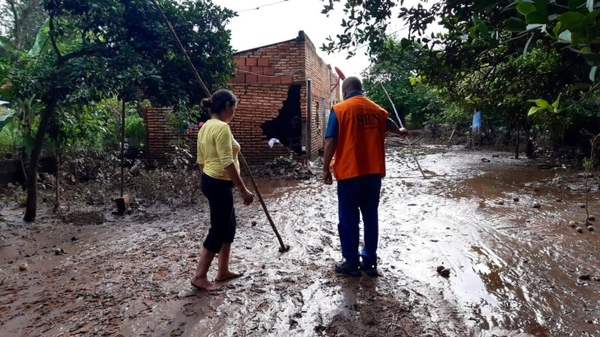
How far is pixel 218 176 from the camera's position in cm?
332

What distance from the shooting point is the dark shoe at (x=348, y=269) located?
370 centimetres

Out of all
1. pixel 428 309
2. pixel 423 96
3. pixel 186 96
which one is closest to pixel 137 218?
pixel 186 96

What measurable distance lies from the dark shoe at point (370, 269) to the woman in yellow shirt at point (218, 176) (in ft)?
4.29

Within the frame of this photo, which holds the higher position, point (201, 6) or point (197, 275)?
point (201, 6)

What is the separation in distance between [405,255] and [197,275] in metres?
2.23

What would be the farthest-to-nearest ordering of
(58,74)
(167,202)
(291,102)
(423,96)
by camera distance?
(423,96) < (291,102) < (167,202) < (58,74)

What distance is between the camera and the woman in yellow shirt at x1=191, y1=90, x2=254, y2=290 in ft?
10.6

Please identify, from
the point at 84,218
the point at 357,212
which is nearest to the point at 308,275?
the point at 357,212

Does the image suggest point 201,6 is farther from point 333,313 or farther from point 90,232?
point 333,313

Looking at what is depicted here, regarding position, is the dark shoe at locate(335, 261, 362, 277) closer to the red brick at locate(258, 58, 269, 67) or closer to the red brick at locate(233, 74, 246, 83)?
the red brick at locate(233, 74, 246, 83)

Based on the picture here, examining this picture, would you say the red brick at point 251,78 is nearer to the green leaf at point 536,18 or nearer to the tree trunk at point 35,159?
the tree trunk at point 35,159

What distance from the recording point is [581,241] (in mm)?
4617

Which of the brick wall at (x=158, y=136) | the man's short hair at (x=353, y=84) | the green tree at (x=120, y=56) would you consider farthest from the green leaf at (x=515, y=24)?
the brick wall at (x=158, y=136)

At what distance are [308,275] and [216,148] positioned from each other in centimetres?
153
